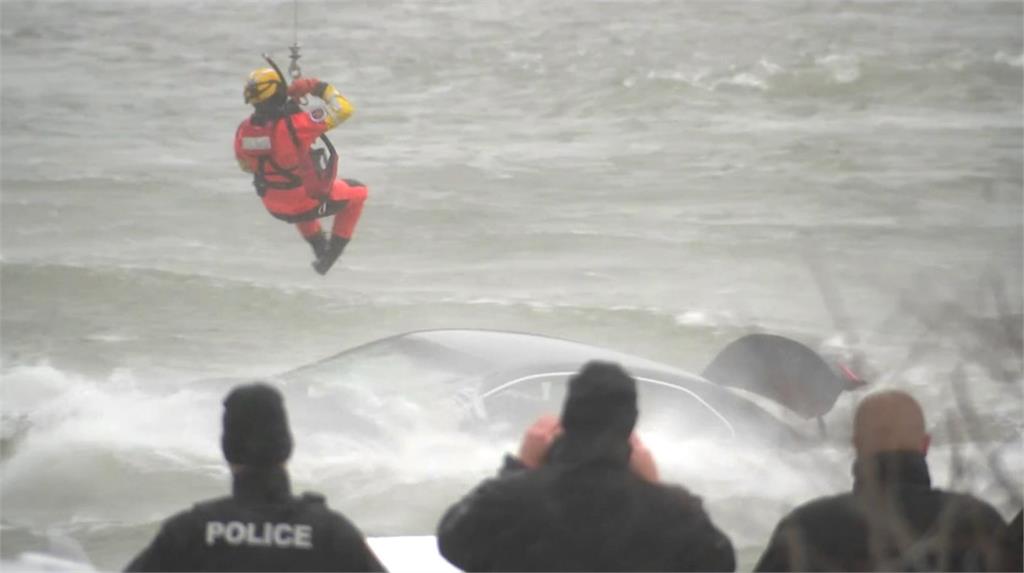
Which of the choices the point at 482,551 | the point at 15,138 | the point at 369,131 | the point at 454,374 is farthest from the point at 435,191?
the point at 482,551

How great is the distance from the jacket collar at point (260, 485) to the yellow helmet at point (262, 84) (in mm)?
3890

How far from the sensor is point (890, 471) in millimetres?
3053

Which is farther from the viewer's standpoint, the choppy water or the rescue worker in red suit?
the choppy water

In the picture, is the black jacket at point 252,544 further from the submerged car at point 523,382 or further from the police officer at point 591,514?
the submerged car at point 523,382

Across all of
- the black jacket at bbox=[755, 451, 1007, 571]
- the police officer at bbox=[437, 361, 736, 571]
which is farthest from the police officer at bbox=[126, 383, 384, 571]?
the black jacket at bbox=[755, 451, 1007, 571]

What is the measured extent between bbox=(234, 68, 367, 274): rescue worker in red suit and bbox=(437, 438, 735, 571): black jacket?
12.8ft

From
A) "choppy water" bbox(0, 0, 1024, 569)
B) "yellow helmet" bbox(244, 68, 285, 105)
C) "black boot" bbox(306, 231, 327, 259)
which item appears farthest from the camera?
"choppy water" bbox(0, 0, 1024, 569)

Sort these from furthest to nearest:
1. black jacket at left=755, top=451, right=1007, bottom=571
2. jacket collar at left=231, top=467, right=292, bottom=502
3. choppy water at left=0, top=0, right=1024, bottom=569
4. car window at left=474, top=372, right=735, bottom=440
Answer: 1. choppy water at left=0, top=0, right=1024, bottom=569
2. car window at left=474, top=372, right=735, bottom=440
3. jacket collar at left=231, top=467, right=292, bottom=502
4. black jacket at left=755, top=451, right=1007, bottom=571

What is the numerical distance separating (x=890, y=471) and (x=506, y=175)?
22506 millimetres

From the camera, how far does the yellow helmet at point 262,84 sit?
6.75 m

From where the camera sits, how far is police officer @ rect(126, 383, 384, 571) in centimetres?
298

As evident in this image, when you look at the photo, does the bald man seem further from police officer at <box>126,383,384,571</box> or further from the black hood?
police officer at <box>126,383,384,571</box>

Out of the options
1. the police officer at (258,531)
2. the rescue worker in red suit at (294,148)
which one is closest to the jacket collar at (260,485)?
the police officer at (258,531)

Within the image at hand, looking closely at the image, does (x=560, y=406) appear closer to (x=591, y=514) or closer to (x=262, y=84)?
(x=262, y=84)
